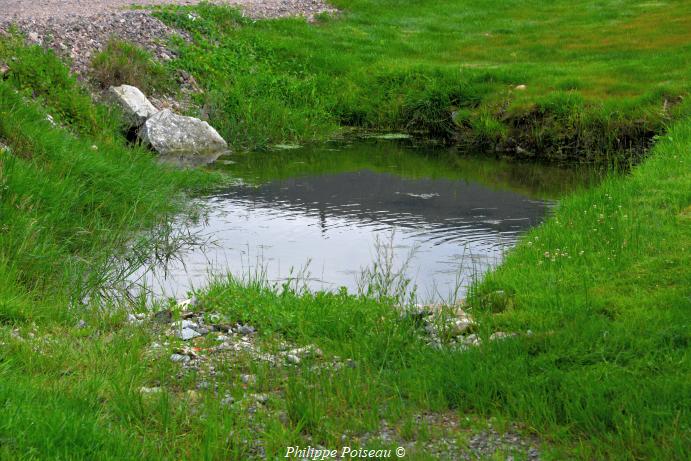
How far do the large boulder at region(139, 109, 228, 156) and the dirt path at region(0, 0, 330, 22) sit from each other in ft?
12.7

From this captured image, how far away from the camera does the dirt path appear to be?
19141 mm

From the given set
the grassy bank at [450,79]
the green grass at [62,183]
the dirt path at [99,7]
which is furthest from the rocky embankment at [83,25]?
the green grass at [62,183]

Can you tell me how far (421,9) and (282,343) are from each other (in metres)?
24.2

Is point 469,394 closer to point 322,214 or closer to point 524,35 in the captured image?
point 322,214

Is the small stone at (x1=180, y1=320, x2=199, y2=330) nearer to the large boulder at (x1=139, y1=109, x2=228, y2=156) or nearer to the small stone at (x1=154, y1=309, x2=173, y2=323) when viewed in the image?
the small stone at (x1=154, y1=309, x2=173, y2=323)

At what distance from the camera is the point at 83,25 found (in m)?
18.5

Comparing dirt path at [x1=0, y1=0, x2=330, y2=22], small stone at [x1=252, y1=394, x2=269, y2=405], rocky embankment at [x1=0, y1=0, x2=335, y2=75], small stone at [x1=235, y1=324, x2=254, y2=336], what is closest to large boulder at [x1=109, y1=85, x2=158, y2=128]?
rocky embankment at [x1=0, y1=0, x2=335, y2=75]

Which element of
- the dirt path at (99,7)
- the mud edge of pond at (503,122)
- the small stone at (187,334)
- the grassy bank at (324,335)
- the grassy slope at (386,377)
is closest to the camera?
the grassy slope at (386,377)

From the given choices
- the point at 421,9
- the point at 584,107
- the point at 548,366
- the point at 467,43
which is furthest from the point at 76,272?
the point at 421,9

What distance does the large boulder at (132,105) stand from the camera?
54.1ft

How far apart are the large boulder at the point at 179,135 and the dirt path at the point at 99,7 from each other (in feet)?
12.7

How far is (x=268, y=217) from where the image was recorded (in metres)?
12.6

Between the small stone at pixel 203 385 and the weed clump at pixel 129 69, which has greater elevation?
the weed clump at pixel 129 69

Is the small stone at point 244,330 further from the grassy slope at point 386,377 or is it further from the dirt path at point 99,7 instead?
the dirt path at point 99,7
